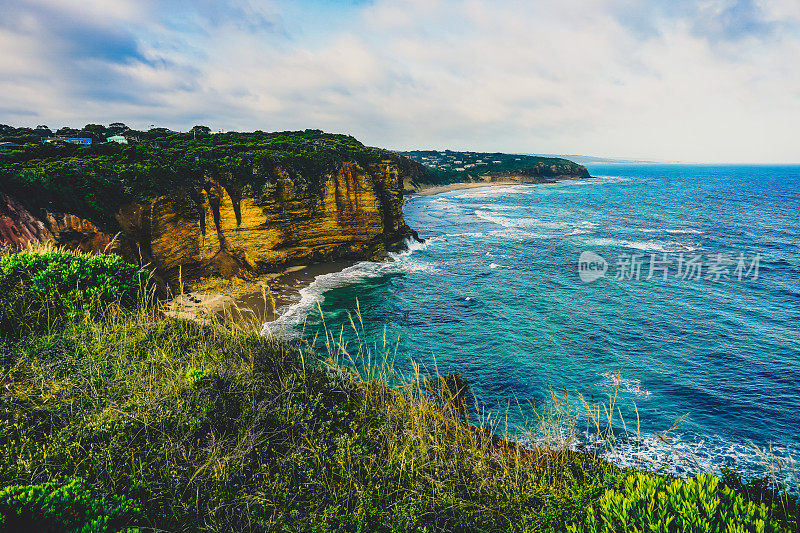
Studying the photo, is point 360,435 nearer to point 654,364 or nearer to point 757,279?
point 654,364

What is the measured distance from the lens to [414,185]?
110 m

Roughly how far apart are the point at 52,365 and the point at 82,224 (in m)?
19.7

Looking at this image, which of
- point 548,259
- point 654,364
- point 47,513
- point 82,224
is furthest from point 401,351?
point 548,259

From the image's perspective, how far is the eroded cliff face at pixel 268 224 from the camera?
2623 centimetres

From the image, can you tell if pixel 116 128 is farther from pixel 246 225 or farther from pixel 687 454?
pixel 687 454

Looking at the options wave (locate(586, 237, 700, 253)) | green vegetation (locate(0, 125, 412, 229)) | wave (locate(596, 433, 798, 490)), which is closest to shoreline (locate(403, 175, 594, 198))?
wave (locate(586, 237, 700, 253))

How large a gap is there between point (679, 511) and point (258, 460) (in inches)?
212

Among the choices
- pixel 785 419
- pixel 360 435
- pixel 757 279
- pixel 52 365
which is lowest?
pixel 785 419

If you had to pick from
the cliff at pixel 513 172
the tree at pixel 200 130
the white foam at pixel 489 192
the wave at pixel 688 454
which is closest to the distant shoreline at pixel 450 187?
the cliff at pixel 513 172

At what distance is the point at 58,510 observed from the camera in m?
3.78

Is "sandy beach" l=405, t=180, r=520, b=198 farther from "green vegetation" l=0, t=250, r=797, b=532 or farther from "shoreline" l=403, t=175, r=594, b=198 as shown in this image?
"green vegetation" l=0, t=250, r=797, b=532

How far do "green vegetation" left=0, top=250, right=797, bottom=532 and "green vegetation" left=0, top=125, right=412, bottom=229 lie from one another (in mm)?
18741

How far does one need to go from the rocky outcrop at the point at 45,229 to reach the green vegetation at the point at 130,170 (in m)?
0.70

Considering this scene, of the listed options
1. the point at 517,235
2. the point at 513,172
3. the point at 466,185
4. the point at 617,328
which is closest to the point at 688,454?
the point at 617,328
